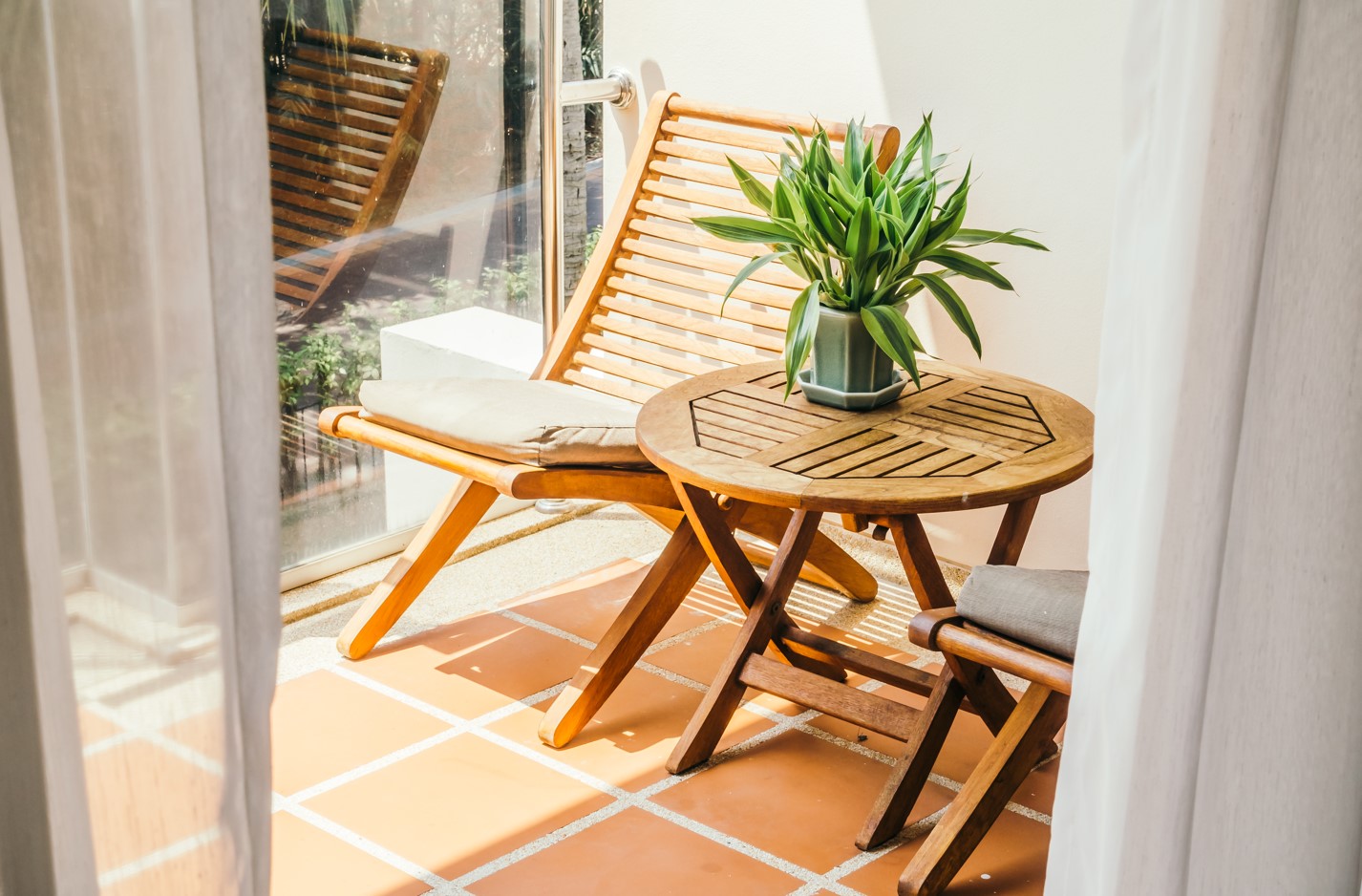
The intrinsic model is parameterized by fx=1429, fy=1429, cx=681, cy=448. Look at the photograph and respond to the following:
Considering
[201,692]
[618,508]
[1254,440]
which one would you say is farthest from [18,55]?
[618,508]

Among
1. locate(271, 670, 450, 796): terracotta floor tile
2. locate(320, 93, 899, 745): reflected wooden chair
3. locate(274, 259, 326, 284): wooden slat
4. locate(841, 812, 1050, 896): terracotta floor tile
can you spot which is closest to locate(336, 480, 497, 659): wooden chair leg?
locate(320, 93, 899, 745): reflected wooden chair

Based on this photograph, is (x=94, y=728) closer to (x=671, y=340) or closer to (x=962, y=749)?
(x=962, y=749)

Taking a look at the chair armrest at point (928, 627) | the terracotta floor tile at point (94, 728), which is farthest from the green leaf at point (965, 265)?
the terracotta floor tile at point (94, 728)

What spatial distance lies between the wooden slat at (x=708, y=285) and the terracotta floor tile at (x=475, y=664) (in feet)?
3.01

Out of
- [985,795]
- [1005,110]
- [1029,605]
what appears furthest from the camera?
[1005,110]

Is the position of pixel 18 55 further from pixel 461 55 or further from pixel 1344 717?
pixel 461 55

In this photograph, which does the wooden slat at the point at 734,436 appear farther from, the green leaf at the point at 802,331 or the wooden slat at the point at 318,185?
the wooden slat at the point at 318,185

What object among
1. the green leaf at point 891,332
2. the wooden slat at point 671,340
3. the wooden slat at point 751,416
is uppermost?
the green leaf at point 891,332

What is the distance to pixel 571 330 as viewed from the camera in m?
3.56

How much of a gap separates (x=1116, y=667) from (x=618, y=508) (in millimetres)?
2893

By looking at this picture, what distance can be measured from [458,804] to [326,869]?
0.28 meters

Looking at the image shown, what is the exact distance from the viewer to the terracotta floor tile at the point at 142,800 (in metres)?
0.97

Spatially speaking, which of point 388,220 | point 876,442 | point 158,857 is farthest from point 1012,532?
point 158,857

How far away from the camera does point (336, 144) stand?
3236 millimetres
